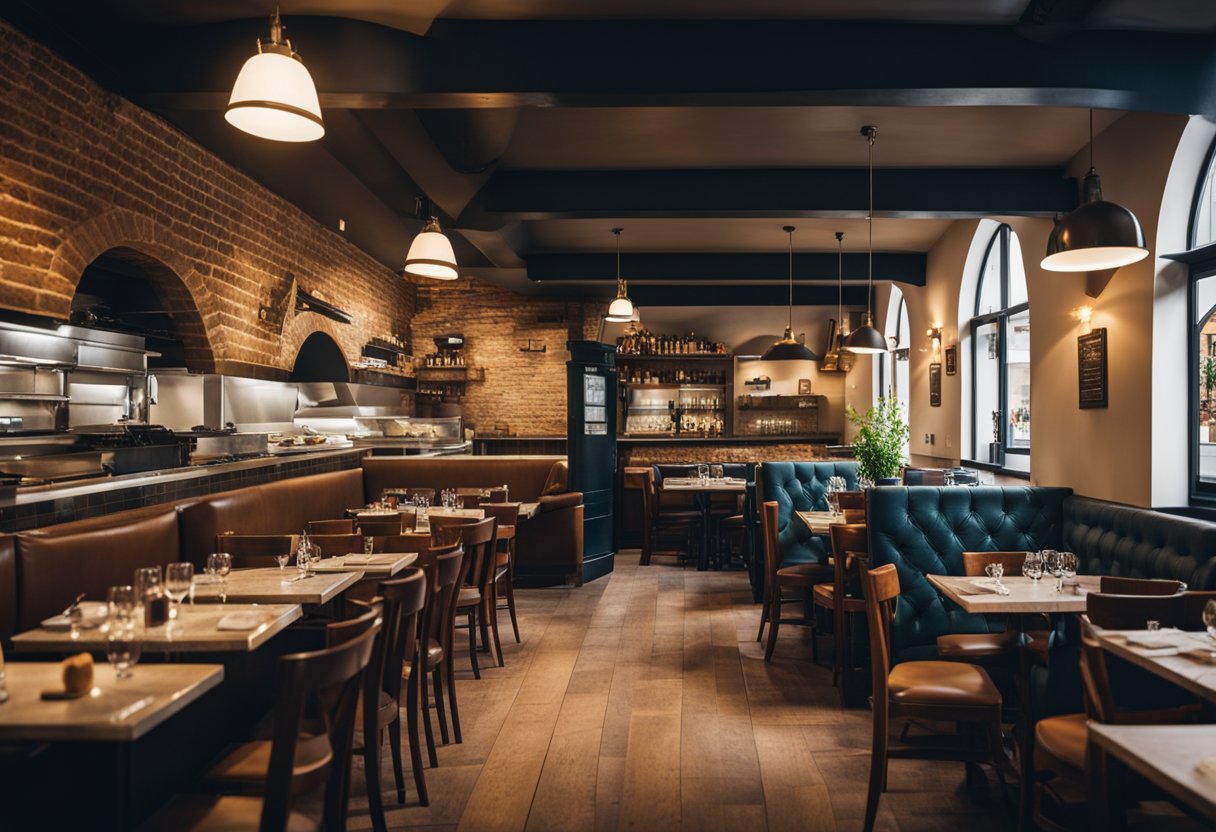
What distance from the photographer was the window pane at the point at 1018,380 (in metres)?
7.99

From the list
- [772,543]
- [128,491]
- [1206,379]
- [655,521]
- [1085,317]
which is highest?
[1085,317]

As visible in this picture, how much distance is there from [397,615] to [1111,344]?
214 inches

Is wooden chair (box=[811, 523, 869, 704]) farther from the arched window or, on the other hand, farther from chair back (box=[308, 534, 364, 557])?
the arched window

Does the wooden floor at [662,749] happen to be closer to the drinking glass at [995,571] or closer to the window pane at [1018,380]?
the drinking glass at [995,571]

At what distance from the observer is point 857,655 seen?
181 inches

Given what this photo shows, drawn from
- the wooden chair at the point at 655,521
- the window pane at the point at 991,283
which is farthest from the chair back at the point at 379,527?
the window pane at the point at 991,283

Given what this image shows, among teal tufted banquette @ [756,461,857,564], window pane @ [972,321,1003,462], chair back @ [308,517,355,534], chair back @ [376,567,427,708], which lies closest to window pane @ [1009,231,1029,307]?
window pane @ [972,321,1003,462]

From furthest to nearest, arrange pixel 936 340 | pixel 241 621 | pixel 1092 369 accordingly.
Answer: pixel 936 340 → pixel 1092 369 → pixel 241 621

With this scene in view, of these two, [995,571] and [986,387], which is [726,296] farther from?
[995,571]

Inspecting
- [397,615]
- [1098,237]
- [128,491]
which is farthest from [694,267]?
[397,615]

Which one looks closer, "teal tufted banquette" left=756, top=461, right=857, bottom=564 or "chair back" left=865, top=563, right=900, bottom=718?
"chair back" left=865, top=563, right=900, bottom=718

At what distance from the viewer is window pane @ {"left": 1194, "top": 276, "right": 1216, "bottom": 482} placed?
5.18 metres

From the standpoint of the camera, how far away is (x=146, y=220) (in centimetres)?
609

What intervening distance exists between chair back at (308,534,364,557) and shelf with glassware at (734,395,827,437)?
10528 millimetres
